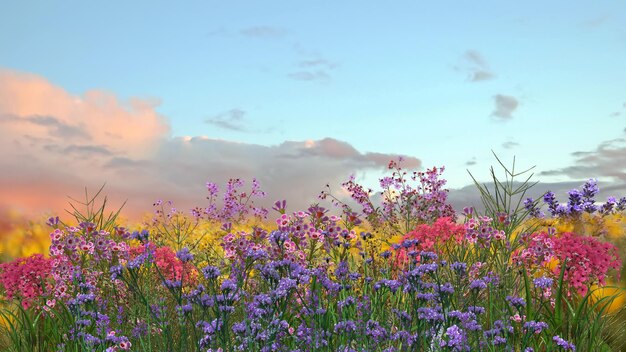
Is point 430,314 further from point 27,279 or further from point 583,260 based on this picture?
point 27,279

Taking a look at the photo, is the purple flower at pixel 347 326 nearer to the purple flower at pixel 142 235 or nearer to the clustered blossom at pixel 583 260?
the purple flower at pixel 142 235

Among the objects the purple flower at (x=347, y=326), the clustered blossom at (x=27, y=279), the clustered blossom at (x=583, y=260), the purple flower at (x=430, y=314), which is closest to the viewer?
the purple flower at (x=430, y=314)

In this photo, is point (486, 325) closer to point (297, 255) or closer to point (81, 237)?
point (297, 255)

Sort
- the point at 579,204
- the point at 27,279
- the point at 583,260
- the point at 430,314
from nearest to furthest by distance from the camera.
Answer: the point at 430,314 → the point at 583,260 → the point at 27,279 → the point at 579,204

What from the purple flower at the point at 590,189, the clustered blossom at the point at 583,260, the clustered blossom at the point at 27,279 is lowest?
the clustered blossom at the point at 27,279

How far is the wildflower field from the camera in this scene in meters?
3.65

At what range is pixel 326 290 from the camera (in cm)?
455

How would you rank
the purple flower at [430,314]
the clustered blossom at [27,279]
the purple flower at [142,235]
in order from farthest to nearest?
the clustered blossom at [27,279] < the purple flower at [142,235] < the purple flower at [430,314]

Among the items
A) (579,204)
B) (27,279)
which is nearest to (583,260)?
(579,204)

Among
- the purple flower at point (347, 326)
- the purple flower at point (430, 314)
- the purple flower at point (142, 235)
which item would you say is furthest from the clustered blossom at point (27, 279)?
the purple flower at point (430, 314)

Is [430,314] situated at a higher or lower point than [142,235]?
lower

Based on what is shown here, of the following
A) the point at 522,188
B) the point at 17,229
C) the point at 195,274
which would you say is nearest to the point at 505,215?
the point at 522,188

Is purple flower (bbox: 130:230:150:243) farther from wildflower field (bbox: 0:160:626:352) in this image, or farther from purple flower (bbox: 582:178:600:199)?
purple flower (bbox: 582:178:600:199)

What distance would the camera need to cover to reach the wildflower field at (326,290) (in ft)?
12.0
